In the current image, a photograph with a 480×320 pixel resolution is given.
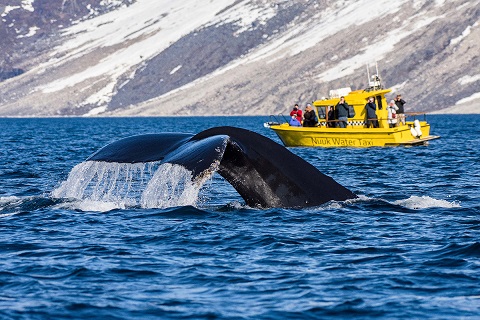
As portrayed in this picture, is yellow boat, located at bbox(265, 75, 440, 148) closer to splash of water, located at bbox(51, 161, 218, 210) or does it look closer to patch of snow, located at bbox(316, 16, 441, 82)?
splash of water, located at bbox(51, 161, 218, 210)

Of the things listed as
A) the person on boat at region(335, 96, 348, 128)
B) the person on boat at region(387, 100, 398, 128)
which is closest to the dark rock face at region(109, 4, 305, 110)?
the person on boat at region(335, 96, 348, 128)

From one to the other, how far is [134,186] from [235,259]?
10.9m

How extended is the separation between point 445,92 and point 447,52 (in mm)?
9338

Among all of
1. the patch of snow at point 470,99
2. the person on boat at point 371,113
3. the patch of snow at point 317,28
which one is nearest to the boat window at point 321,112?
the person on boat at point 371,113

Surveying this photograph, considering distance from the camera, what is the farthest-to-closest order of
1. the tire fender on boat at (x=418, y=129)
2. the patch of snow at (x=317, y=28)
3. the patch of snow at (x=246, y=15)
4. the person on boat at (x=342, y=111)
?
the patch of snow at (x=246, y=15), the patch of snow at (x=317, y=28), the tire fender on boat at (x=418, y=129), the person on boat at (x=342, y=111)

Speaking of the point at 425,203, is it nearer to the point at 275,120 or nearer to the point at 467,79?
the point at 275,120

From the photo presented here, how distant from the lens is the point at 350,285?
9.63 meters

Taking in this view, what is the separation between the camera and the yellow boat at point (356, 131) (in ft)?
124

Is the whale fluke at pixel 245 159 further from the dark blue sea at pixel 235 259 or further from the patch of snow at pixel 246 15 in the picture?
the patch of snow at pixel 246 15

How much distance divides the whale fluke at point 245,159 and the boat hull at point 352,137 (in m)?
25.6

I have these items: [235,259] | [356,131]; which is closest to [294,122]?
[356,131]

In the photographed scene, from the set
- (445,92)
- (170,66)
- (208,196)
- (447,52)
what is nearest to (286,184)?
(208,196)

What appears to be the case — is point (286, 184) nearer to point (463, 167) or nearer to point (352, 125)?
point (463, 167)

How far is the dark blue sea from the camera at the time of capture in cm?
880
